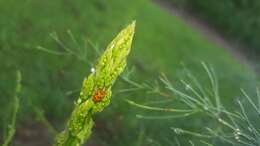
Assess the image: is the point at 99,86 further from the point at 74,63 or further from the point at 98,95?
the point at 74,63

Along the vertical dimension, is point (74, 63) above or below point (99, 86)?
below

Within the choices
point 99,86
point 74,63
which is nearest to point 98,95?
point 99,86

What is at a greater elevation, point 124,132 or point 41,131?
point 124,132

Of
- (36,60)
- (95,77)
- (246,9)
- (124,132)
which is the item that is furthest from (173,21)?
(95,77)

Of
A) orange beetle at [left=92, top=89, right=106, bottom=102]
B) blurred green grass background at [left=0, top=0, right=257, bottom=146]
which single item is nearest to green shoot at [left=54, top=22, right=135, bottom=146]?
orange beetle at [left=92, top=89, right=106, bottom=102]

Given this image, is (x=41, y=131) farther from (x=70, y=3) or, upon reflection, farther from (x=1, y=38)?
(x=70, y=3)

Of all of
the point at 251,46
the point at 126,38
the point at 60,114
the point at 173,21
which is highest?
the point at 126,38
